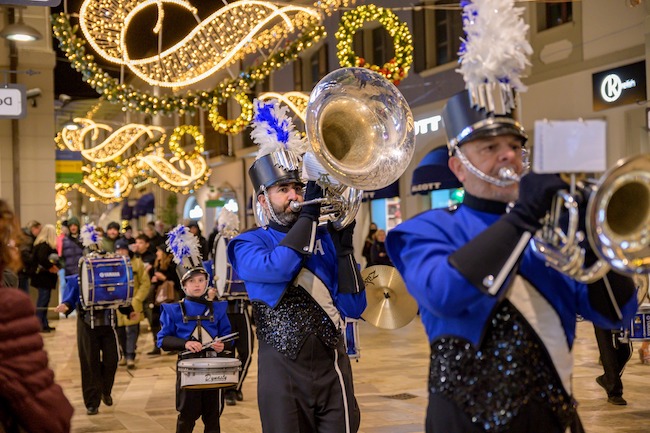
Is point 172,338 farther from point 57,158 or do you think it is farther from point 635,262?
point 57,158

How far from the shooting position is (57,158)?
69.8 feet

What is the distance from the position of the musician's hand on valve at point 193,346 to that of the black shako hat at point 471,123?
14.1ft

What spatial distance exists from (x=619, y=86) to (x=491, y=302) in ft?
47.5

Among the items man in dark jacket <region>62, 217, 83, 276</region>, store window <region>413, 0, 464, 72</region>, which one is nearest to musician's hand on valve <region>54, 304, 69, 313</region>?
man in dark jacket <region>62, 217, 83, 276</region>

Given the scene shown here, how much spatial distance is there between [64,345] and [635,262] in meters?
14.5

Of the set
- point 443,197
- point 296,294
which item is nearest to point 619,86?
point 443,197

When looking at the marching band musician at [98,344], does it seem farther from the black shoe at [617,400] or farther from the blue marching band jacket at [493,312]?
the blue marching band jacket at [493,312]

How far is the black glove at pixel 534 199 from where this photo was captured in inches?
109

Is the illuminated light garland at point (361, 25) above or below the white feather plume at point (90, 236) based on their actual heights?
above

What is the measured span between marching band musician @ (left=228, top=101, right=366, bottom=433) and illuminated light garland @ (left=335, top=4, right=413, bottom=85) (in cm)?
823

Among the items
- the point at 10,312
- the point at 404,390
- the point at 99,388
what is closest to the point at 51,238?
the point at 99,388

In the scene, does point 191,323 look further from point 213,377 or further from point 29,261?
point 29,261

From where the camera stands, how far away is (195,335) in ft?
24.7

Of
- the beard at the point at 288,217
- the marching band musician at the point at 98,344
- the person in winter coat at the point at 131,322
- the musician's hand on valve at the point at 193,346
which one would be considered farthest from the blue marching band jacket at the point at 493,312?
the person in winter coat at the point at 131,322
